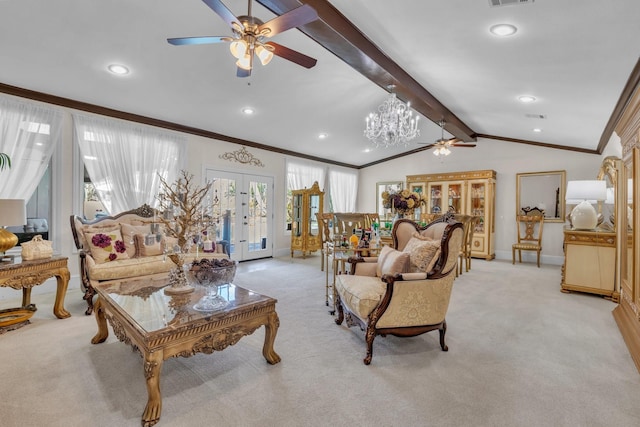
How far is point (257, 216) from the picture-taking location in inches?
261

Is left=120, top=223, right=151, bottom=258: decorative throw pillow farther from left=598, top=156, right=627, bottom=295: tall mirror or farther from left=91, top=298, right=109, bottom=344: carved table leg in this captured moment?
left=598, top=156, right=627, bottom=295: tall mirror

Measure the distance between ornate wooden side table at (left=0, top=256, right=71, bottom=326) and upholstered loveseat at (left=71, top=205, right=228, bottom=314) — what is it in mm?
239

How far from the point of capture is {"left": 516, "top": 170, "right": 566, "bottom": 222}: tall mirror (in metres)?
6.41

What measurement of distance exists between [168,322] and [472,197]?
23.1ft

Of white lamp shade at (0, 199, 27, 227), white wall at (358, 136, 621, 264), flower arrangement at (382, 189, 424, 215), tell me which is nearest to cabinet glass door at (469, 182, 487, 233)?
white wall at (358, 136, 621, 264)

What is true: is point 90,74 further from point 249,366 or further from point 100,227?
point 249,366

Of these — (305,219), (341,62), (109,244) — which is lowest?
(109,244)

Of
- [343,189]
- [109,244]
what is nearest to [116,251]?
[109,244]

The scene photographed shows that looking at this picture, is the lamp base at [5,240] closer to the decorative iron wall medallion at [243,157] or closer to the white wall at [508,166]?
the decorative iron wall medallion at [243,157]

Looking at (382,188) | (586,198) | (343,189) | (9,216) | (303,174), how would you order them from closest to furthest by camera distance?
(9,216) → (586,198) → (303,174) → (343,189) → (382,188)

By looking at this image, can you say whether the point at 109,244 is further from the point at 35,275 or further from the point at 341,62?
the point at 341,62

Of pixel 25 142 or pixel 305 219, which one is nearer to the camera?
pixel 25 142

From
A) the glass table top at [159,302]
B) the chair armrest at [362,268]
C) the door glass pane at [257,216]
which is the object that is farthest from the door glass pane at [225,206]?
the chair armrest at [362,268]

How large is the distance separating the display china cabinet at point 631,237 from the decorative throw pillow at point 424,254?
1636mm
